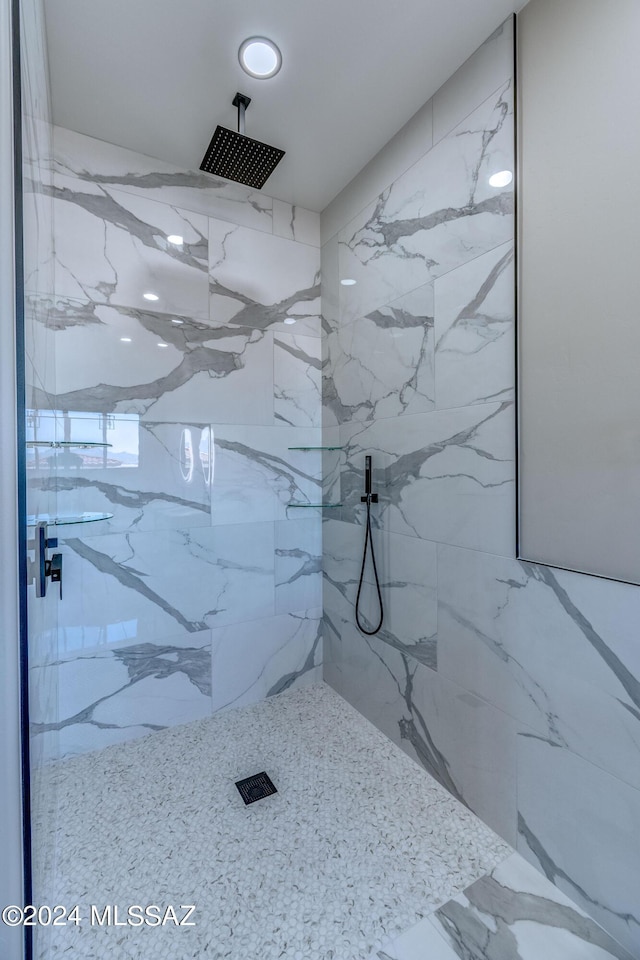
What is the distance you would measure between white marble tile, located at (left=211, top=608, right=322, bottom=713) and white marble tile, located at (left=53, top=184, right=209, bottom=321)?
1.63 meters

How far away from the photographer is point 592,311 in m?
1.15

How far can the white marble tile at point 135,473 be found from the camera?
→ 5.93 feet

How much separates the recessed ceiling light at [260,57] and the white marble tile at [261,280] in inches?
26.2

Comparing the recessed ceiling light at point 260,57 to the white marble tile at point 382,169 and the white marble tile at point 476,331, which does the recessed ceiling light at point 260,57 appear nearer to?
the white marble tile at point 382,169

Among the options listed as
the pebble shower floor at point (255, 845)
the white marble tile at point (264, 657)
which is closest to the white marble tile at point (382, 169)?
the white marble tile at point (264, 657)

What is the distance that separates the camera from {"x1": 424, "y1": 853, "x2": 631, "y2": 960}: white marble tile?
3.57ft

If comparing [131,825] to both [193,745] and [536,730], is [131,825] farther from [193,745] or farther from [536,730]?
[536,730]

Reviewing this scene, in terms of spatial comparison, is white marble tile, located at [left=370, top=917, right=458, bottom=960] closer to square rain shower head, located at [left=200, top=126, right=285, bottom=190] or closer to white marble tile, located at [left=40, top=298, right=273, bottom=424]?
white marble tile, located at [left=40, top=298, right=273, bottom=424]

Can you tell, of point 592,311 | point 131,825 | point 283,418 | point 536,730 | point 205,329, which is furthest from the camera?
point 283,418

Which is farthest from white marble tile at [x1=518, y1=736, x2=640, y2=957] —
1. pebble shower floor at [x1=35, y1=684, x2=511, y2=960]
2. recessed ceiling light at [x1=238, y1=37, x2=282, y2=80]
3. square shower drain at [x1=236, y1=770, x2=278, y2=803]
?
recessed ceiling light at [x1=238, y1=37, x2=282, y2=80]

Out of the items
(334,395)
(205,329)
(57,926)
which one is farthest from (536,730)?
(205,329)

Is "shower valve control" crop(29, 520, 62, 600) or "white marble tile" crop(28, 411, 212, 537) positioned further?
"white marble tile" crop(28, 411, 212, 537)

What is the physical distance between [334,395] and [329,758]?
1.73 meters

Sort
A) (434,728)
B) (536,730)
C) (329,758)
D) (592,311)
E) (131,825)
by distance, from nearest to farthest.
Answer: (592,311)
(536,730)
(131,825)
(434,728)
(329,758)
